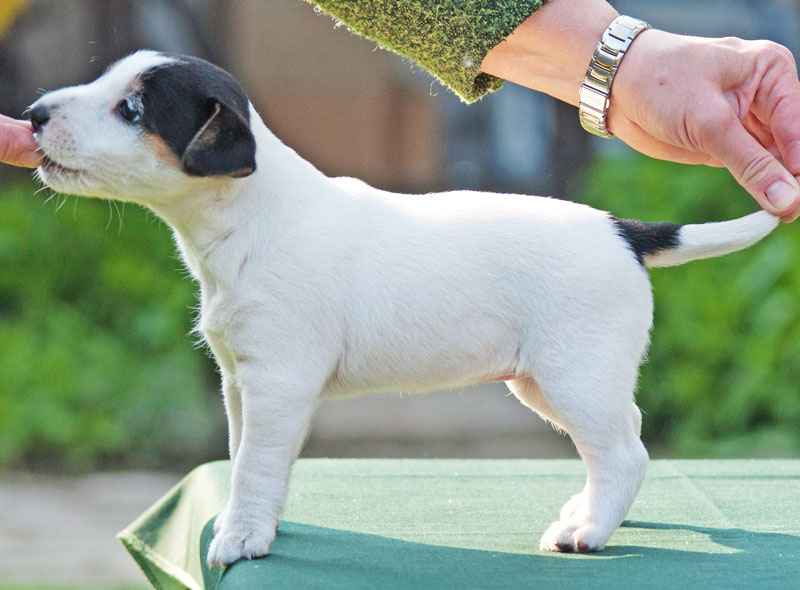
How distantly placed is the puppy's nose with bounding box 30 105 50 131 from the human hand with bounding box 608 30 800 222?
56.9 inches

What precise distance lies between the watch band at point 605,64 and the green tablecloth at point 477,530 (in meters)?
1.16

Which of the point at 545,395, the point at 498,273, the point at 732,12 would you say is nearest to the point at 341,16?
the point at 498,273

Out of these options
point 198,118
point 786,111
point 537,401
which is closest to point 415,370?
point 537,401

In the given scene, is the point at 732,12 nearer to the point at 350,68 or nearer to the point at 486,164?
the point at 486,164

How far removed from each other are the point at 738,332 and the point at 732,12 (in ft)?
17.3

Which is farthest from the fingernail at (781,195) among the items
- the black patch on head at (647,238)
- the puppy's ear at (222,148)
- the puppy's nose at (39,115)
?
the puppy's nose at (39,115)

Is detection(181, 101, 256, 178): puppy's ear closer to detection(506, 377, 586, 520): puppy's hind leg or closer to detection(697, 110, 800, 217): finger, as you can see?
detection(506, 377, 586, 520): puppy's hind leg

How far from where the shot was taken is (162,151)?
235cm

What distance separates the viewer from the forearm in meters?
2.75

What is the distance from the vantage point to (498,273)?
248 cm

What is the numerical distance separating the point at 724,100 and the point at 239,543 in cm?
162

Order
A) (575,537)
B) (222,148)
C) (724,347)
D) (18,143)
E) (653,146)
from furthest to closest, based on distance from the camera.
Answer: (724,347)
(653,146)
(18,143)
(575,537)
(222,148)

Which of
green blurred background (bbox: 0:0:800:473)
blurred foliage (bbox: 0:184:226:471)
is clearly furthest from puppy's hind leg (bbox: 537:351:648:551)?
blurred foliage (bbox: 0:184:226:471)

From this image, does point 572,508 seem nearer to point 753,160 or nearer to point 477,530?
point 477,530
